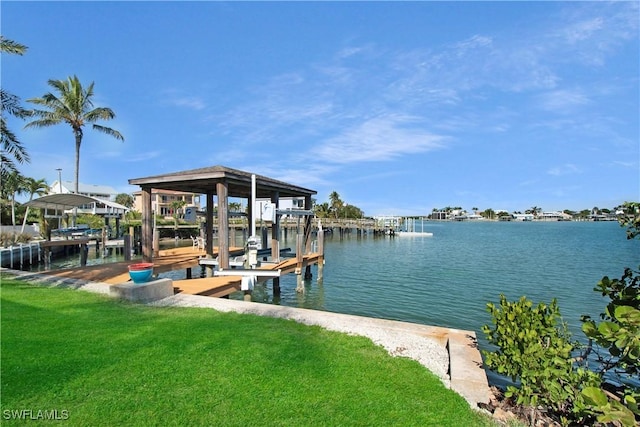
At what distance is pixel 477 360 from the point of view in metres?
4.68

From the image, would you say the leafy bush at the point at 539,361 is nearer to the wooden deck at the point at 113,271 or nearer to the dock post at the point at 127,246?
the wooden deck at the point at 113,271

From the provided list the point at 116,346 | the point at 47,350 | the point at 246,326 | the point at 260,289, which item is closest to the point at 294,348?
the point at 246,326

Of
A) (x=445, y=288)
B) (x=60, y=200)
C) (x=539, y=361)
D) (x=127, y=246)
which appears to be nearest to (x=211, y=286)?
(x=127, y=246)

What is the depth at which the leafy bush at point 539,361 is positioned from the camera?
3.25 metres

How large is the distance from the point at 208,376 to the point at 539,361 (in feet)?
11.6

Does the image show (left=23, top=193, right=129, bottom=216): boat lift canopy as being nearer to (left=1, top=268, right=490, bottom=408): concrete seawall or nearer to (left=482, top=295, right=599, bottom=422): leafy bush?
(left=1, top=268, right=490, bottom=408): concrete seawall

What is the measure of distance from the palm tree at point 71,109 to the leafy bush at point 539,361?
94.5 feet

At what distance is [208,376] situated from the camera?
3900 mm

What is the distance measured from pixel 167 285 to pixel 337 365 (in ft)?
18.0

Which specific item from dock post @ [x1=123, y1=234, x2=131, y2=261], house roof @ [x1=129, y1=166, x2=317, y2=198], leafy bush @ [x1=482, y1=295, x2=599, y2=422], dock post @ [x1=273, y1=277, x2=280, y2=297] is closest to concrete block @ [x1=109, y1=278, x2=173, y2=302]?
house roof @ [x1=129, y1=166, x2=317, y2=198]

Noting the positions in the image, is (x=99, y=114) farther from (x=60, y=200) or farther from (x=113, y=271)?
(x=113, y=271)

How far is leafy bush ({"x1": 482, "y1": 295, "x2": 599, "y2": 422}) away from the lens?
3246 mm

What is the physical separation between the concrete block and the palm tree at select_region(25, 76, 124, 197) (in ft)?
70.9

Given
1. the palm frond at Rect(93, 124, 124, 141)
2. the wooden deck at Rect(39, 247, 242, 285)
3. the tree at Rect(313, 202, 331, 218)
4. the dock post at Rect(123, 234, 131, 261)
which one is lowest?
the wooden deck at Rect(39, 247, 242, 285)
